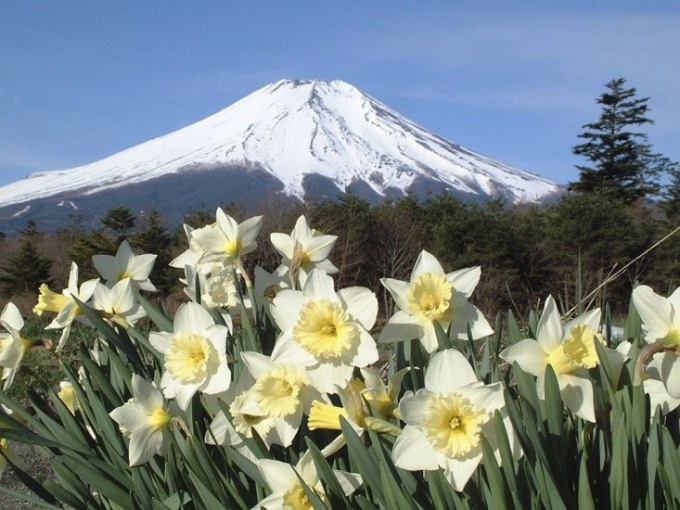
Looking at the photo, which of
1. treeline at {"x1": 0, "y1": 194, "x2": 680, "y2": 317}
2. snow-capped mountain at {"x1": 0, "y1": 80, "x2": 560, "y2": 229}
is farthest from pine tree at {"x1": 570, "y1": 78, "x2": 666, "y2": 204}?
snow-capped mountain at {"x1": 0, "y1": 80, "x2": 560, "y2": 229}

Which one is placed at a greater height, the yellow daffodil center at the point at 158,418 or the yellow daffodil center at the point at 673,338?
the yellow daffodil center at the point at 673,338

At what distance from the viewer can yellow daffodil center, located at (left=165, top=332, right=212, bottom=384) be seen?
48.6 inches

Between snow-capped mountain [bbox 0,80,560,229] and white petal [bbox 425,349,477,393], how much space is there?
8855 cm

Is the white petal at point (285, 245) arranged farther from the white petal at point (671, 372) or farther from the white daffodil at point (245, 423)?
the white petal at point (671, 372)

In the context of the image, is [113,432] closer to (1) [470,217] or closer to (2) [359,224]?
(2) [359,224]

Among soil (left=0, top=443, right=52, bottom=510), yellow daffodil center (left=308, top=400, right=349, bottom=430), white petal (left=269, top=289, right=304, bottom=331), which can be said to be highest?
white petal (left=269, top=289, right=304, bottom=331)

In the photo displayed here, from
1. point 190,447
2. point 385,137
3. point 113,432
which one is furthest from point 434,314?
point 385,137

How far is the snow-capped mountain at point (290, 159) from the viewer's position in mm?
93688

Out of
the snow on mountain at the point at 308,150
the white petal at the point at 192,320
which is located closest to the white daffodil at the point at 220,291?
the white petal at the point at 192,320

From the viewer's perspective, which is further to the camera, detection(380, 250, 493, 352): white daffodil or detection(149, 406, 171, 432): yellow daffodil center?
detection(149, 406, 171, 432): yellow daffodil center

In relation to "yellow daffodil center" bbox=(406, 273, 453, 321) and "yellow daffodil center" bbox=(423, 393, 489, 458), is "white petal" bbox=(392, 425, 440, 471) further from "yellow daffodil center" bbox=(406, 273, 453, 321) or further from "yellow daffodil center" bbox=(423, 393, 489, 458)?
"yellow daffodil center" bbox=(406, 273, 453, 321)

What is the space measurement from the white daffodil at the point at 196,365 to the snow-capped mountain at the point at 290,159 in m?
88.4

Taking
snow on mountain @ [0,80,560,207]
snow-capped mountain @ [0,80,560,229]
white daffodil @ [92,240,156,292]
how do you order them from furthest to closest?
1. snow on mountain @ [0,80,560,207]
2. snow-capped mountain @ [0,80,560,229]
3. white daffodil @ [92,240,156,292]

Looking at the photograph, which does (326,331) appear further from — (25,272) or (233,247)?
(25,272)
